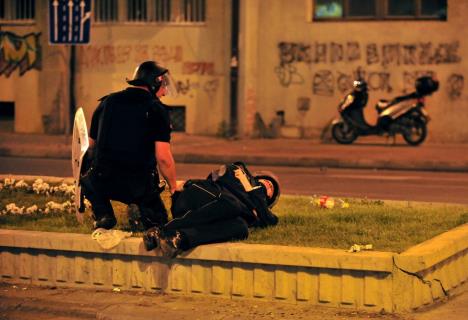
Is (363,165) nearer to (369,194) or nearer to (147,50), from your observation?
(369,194)

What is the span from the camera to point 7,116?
25.1m

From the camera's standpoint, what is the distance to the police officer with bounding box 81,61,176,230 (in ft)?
29.7

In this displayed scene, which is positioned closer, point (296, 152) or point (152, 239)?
point (152, 239)

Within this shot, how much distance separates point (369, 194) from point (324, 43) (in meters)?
8.76

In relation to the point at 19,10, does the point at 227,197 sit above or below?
below

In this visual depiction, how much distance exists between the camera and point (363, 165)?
18984 mm

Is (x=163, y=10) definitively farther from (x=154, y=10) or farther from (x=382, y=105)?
(x=382, y=105)

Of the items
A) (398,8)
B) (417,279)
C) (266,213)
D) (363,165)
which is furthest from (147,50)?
(417,279)

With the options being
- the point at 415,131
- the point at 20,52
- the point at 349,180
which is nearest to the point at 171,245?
the point at 349,180

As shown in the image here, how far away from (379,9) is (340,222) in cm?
1338

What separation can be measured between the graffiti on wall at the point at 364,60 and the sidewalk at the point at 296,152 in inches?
43.2

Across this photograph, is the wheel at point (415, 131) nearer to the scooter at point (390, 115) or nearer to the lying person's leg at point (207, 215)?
the scooter at point (390, 115)

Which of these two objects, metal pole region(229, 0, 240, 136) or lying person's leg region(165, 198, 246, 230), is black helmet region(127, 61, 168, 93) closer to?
lying person's leg region(165, 198, 246, 230)

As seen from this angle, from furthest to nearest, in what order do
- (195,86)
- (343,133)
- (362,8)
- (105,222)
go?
(195,86) → (362,8) → (343,133) → (105,222)
